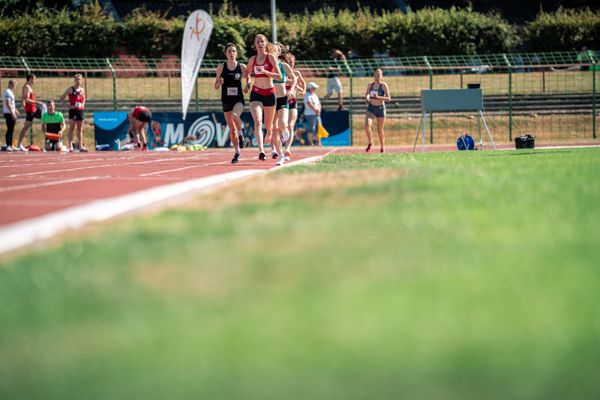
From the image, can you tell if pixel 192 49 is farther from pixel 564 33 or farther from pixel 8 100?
pixel 564 33

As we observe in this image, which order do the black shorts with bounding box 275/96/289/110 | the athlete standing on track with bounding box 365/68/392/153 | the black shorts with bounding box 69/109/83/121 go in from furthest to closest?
the black shorts with bounding box 69/109/83/121 → the athlete standing on track with bounding box 365/68/392/153 → the black shorts with bounding box 275/96/289/110

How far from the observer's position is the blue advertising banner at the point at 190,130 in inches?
1059

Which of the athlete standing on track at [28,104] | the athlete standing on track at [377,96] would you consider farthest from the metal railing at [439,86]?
the athlete standing on track at [377,96]

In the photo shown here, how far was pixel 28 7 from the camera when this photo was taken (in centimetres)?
4891

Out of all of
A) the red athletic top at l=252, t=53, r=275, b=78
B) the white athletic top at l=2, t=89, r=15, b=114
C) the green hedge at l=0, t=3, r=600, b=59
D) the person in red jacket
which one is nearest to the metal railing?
the person in red jacket

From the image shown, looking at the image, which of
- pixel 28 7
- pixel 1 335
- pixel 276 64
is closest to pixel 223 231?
pixel 1 335

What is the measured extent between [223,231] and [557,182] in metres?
3.99

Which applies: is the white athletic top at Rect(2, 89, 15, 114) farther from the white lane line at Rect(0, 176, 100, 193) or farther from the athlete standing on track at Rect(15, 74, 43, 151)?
the white lane line at Rect(0, 176, 100, 193)

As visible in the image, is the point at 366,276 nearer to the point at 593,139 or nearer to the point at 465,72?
the point at 593,139

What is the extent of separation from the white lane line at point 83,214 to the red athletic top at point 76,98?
51.7 ft

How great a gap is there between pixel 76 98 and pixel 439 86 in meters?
14.0

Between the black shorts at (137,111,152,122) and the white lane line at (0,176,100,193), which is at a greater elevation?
the black shorts at (137,111,152,122)

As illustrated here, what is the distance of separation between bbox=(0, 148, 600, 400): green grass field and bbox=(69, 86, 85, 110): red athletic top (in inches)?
755

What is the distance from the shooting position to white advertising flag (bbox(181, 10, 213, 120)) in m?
24.1
